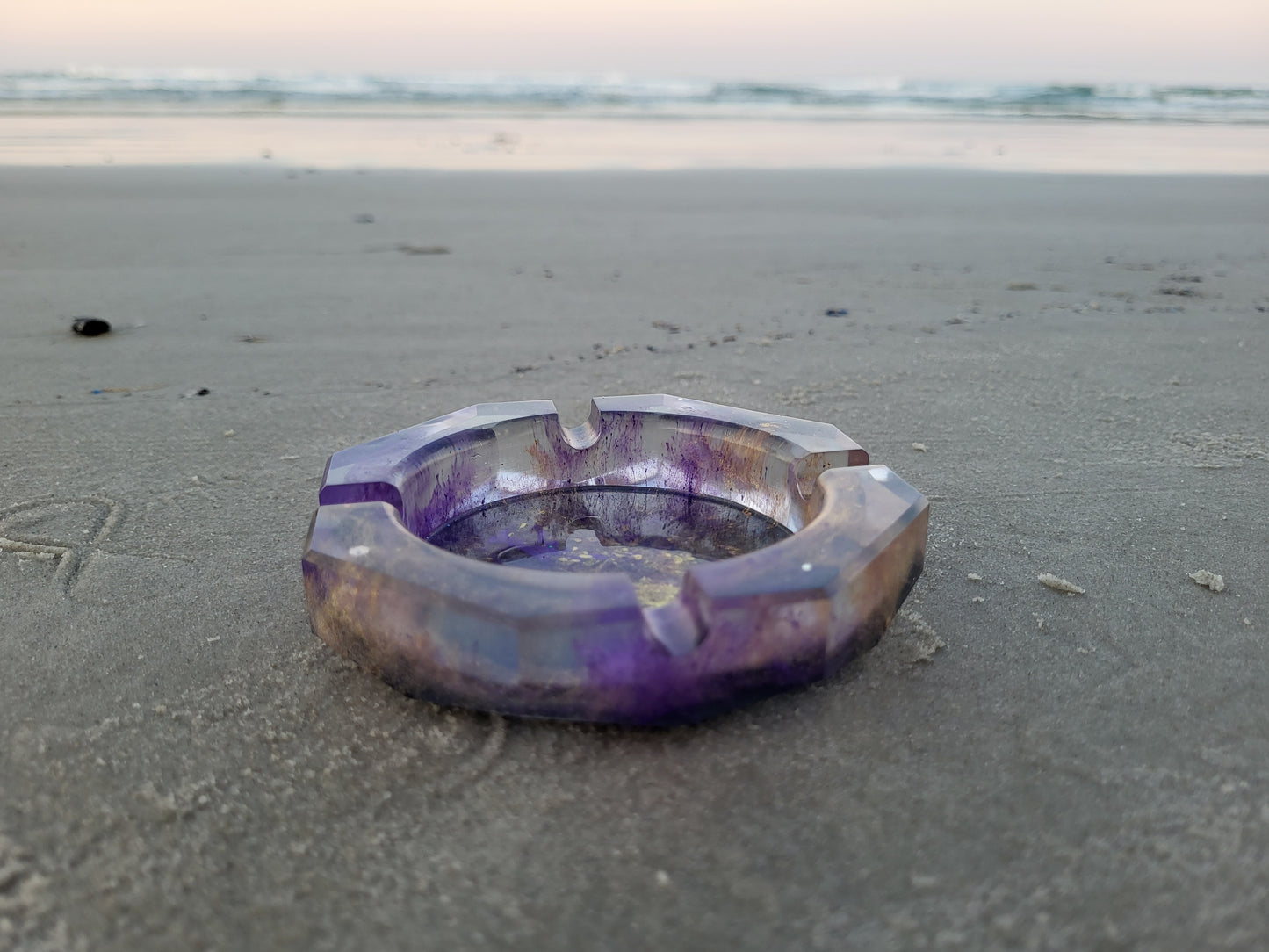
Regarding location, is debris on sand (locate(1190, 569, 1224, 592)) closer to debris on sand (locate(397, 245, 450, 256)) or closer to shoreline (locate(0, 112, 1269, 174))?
debris on sand (locate(397, 245, 450, 256))

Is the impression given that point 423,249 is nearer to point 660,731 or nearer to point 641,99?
point 660,731

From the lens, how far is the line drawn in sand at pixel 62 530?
155cm

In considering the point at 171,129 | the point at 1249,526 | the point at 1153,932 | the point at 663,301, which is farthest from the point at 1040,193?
the point at 171,129

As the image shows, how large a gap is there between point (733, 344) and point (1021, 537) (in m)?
1.28

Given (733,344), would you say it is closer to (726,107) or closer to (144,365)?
(144,365)

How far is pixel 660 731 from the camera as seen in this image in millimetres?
1088

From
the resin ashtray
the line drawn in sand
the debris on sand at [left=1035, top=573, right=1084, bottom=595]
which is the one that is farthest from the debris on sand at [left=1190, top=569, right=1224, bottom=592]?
the line drawn in sand

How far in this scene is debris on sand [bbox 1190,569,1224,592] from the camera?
4.79 ft

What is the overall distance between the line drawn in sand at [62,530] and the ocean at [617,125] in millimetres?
5152

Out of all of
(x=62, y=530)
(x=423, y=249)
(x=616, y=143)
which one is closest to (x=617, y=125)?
(x=616, y=143)

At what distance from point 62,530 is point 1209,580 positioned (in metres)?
1.82

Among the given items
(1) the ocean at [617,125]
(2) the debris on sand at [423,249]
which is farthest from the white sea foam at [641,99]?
(2) the debris on sand at [423,249]

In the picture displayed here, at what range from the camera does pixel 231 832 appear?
0.97 metres

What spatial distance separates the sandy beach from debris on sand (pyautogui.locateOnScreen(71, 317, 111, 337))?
0.10 meters
